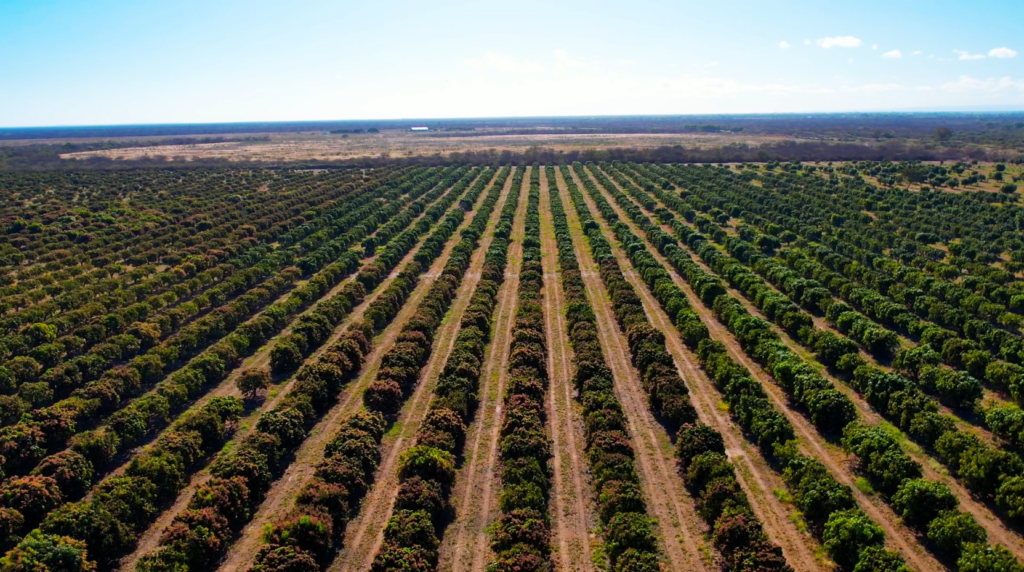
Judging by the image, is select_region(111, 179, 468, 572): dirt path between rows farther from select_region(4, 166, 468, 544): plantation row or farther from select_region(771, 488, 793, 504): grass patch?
select_region(771, 488, 793, 504): grass patch

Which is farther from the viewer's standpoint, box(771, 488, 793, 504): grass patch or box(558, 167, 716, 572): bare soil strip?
box(771, 488, 793, 504): grass patch

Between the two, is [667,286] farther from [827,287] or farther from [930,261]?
[930,261]

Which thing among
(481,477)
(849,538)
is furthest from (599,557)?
(849,538)

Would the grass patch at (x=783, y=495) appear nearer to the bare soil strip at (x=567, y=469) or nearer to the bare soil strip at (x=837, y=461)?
the bare soil strip at (x=837, y=461)

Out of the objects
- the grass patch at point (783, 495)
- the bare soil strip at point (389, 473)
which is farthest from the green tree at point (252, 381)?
the grass patch at point (783, 495)

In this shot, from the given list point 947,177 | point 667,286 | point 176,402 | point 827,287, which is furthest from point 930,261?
point 947,177

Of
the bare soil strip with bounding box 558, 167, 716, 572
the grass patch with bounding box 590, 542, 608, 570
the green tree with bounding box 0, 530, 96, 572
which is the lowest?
the grass patch with bounding box 590, 542, 608, 570

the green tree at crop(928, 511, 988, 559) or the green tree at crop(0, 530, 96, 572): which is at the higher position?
the green tree at crop(0, 530, 96, 572)

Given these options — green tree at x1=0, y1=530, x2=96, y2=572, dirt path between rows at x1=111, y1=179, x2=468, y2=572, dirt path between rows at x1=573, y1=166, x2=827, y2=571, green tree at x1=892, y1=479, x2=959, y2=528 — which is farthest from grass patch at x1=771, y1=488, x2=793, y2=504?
green tree at x1=0, y1=530, x2=96, y2=572

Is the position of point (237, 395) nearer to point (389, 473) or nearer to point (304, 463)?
point (304, 463)
